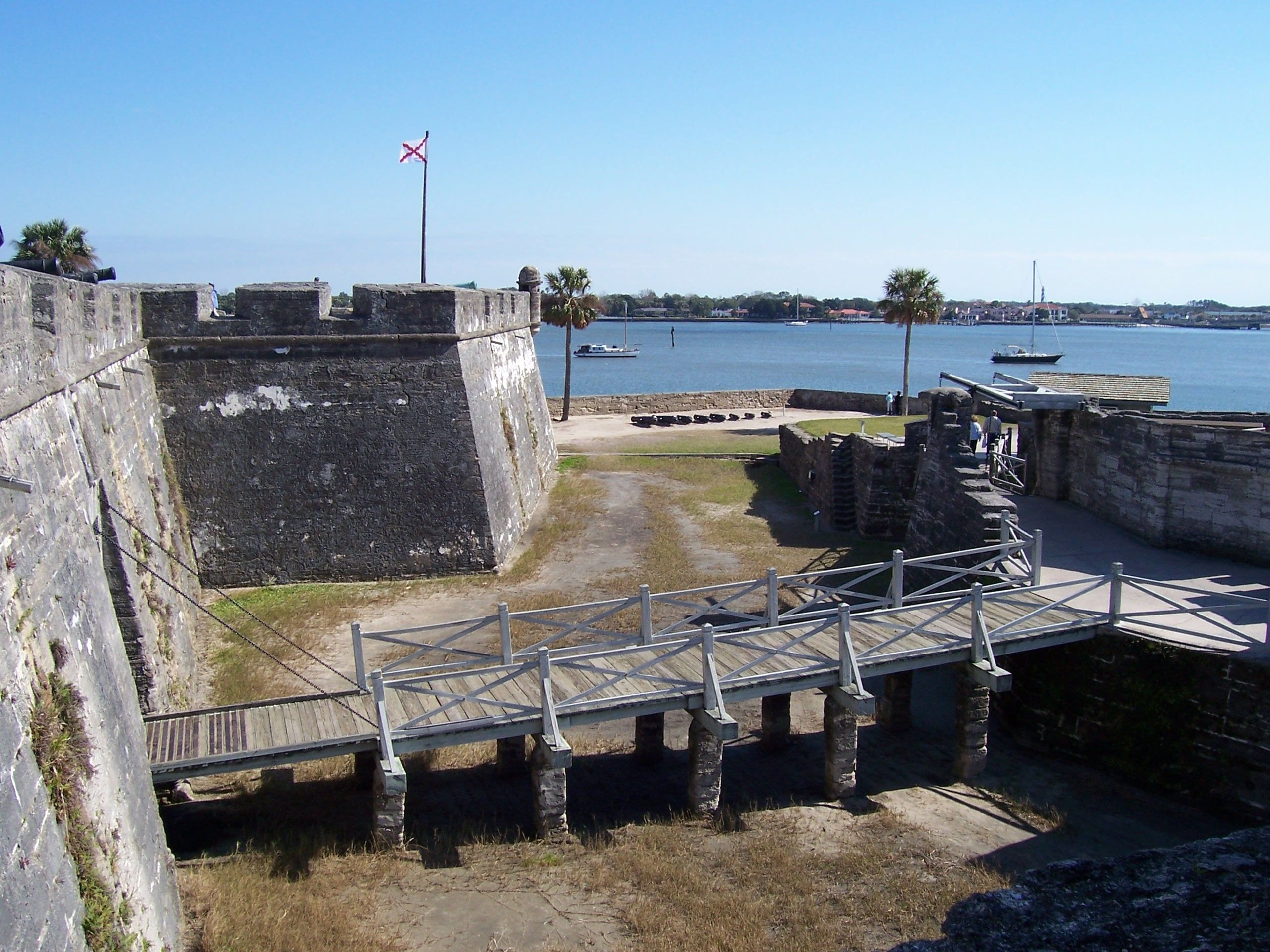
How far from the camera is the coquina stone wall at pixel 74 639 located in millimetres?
5875

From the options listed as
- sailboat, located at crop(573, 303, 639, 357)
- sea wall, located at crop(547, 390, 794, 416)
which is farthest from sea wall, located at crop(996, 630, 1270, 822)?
sailboat, located at crop(573, 303, 639, 357)

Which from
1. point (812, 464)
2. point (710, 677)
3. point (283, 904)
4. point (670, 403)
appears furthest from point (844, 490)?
point (670, 403)

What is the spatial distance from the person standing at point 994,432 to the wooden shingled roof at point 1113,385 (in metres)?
3.52

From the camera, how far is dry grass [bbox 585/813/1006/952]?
7.90m

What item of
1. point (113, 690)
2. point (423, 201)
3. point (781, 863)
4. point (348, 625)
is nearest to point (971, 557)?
point (781, 863)

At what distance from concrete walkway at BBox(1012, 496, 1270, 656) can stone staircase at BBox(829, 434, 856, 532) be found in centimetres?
437

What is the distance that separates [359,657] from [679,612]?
6102 mm

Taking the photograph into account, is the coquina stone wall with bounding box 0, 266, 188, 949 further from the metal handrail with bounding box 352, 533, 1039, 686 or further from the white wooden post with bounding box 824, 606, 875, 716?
the white wooden post with bounding box 824, 606, 875, 716

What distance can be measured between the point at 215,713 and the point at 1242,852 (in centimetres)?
841

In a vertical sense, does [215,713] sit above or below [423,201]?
below

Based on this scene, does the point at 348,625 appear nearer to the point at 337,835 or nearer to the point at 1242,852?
the point at 337,835

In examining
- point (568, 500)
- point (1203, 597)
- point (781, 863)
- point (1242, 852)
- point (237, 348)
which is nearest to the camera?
point (1242, 852)

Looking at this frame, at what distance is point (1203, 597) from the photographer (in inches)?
496

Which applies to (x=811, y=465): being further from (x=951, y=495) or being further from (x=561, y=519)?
(x=951, y=495)
